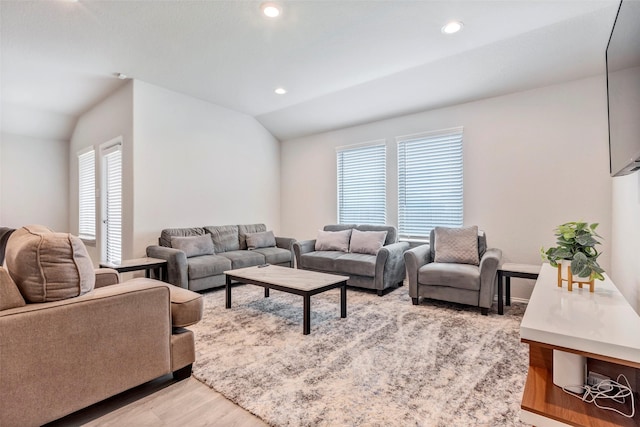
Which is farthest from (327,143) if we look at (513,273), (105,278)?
(105,278)

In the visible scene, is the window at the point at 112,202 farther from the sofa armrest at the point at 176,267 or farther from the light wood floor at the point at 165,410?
the light wood floor at the point at 165,410

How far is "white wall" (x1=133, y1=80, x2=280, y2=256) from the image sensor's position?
4.27 m

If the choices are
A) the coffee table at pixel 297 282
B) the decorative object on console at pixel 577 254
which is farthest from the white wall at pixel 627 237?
the coffee table at pixel 297 282

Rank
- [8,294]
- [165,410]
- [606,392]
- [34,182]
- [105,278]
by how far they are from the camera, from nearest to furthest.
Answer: [606,392], [8,294], [165,410], [105,278], [34,182]

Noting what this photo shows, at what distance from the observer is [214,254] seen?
4570 mm

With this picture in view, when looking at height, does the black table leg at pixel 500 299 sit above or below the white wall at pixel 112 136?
below

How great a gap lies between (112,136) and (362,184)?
399cm

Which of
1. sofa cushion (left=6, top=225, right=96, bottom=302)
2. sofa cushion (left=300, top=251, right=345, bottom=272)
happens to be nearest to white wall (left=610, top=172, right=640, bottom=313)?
sofa cushion (left=300, top=251, right=345, bottom=272)

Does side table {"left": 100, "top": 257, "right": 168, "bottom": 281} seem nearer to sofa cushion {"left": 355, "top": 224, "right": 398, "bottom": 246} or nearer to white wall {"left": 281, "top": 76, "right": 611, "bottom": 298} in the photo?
sofa cushion {"left": 355, "top": 224, "right": 398, "bottom": 246}

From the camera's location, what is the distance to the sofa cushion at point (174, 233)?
430 cm

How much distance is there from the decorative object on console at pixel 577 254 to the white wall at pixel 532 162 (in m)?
1.82

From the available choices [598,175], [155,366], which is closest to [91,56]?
[155,366]

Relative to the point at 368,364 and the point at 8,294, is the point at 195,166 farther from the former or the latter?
the point at 368,364

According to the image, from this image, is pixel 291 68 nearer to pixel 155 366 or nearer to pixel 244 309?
pixel 244 309
